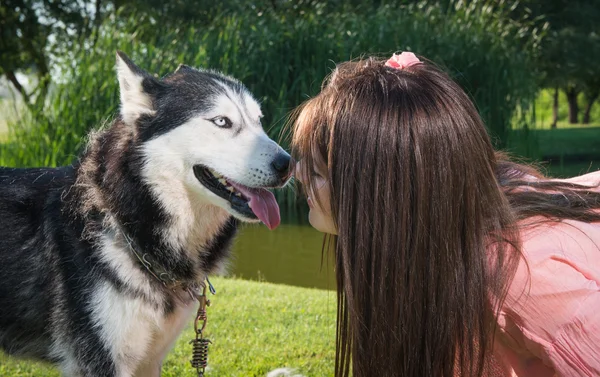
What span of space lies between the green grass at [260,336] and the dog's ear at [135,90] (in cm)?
118

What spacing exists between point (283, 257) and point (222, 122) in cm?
529

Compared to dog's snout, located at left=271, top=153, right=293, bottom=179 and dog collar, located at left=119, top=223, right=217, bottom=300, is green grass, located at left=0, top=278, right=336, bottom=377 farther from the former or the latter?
dog's snout, located at left=271, top=153, right=293, bottom=179

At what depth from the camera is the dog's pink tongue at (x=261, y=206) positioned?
2703mm

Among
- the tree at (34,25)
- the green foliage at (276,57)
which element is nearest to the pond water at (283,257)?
the green foliage at (276,57)

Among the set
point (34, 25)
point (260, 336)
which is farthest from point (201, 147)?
point (34, 25)

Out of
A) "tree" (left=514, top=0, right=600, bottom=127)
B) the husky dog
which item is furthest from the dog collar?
"tree" (left=514, top=0, right=600, bottom=127)

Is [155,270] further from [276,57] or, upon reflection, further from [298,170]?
[276,57]

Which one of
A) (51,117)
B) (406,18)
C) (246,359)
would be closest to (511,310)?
(246,359)

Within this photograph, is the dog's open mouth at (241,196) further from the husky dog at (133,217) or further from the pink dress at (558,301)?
the pink dress at (558,301)

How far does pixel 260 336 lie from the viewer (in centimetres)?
430

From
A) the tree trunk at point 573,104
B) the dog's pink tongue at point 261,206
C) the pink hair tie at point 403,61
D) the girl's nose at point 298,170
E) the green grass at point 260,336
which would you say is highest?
the pink hair tie at point 403,61

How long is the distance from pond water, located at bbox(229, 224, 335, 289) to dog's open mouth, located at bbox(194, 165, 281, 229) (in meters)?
3.52

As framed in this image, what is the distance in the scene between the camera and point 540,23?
20.3 metres

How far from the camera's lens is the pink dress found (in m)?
1.76
